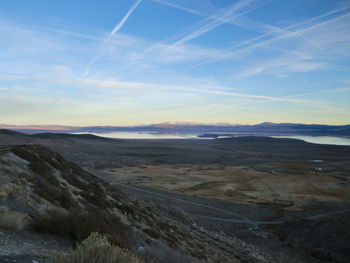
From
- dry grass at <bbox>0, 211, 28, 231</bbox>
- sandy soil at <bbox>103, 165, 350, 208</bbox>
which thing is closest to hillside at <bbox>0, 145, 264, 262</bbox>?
dry grass at <bbox>0, 211, 28, 231</bbox>

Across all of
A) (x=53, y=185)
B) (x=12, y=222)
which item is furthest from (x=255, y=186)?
(x=12, y=222)

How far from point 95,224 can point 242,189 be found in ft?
153

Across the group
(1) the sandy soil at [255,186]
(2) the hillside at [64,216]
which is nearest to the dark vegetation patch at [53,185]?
(2) the hillside at [64,216]

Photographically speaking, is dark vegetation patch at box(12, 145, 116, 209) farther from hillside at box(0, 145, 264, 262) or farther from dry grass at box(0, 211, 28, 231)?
dry grass at box(0, 211, 28, 231)

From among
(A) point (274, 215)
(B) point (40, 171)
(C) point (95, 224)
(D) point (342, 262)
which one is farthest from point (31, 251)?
(A) point (274, 215)

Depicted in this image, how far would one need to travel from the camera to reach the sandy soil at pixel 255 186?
141ft

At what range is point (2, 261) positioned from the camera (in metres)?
4.60

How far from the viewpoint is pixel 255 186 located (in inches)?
2126

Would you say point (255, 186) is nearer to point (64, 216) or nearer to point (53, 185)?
point (53, 185)

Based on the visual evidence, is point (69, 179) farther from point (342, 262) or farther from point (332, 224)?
point (332, 224)

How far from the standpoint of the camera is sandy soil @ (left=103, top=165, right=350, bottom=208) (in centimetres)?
4297

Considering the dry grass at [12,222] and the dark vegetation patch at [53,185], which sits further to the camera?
the dark vegetation patch at [53,185]

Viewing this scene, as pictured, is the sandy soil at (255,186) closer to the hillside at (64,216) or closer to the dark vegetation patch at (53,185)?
the hillside at (64,216)

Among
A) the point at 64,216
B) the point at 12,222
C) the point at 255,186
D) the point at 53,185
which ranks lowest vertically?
the point at 255,186
